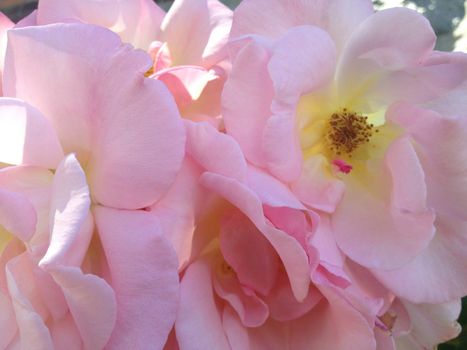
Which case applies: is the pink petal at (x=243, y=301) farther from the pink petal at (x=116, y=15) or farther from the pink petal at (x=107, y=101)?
the pink petal at (x=116, y=15)

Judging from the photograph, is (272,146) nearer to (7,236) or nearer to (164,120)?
(164,120)

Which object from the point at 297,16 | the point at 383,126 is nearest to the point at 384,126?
the point at 383,126

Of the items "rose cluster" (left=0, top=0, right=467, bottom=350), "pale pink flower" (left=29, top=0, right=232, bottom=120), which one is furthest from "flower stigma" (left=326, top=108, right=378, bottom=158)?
"pale pink flower" (left=29, top=0, right=232, bottom=120)

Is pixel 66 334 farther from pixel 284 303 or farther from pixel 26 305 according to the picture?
pixel 284 303

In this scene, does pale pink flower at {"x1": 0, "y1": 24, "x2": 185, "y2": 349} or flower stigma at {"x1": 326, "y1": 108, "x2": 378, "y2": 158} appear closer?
pale pink flower at {"x1": 0, "y1": 24, "x2": 185, "y2": 349}

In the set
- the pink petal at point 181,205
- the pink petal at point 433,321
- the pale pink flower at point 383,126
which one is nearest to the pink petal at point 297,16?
the pale pink flower at point 383,126

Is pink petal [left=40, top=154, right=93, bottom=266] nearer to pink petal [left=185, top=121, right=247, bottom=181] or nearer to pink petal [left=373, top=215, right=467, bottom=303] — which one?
pink petal [left=185, top=121, right=247, bottom=181]
